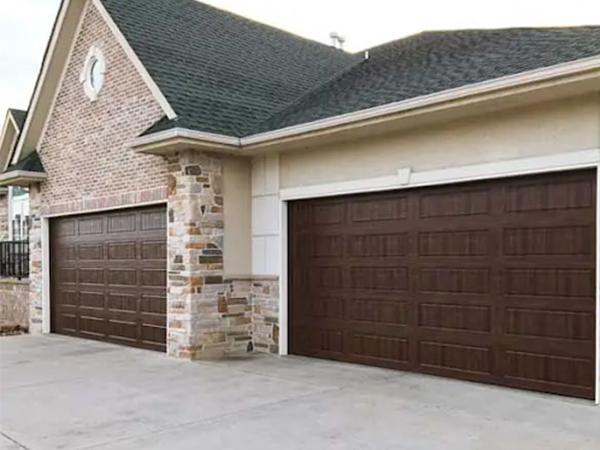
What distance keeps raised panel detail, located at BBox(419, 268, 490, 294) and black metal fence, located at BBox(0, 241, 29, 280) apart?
37.4 ft

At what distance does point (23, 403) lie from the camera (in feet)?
22.7

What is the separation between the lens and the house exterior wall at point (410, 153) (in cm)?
668

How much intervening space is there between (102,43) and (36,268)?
5.01 meters

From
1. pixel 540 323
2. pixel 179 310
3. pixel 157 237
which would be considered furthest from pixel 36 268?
pixel 540 323

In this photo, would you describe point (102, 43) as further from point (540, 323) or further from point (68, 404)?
point (540, 323)

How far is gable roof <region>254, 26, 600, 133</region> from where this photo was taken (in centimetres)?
723

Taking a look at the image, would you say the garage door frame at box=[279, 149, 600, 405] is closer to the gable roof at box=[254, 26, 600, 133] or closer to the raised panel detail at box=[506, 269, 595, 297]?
the raised panel detail at box=[506, 269, 595, 297]

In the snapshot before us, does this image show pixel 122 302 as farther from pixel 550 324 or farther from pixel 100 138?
pixel 550 324

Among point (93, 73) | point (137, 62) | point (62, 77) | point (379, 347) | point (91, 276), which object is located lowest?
point (379, 347)

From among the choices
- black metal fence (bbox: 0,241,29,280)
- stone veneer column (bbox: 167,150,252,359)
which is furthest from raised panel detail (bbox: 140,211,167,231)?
black metal fence (bbox: 0,241,29,280)

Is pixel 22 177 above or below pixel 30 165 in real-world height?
below

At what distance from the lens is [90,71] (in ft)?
38.4

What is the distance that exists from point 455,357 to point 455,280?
3.04ft

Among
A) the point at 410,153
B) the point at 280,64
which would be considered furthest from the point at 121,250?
the point at 410,153
